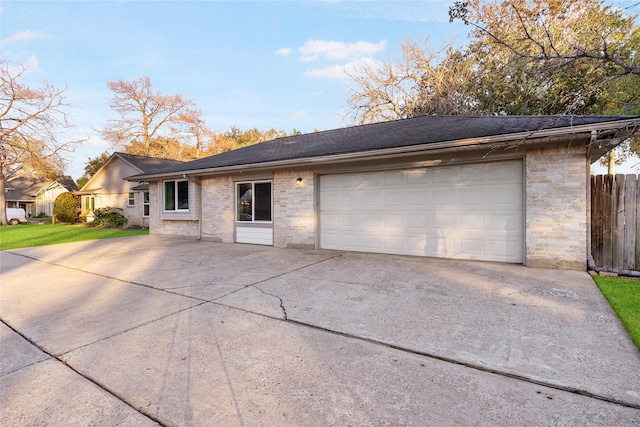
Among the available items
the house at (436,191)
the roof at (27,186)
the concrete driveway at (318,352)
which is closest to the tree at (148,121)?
the roof at (27,186)

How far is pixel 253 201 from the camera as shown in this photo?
10.1 metres

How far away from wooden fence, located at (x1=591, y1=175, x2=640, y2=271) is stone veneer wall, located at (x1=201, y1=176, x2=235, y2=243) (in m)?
9.81

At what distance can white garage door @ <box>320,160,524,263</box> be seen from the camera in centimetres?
643

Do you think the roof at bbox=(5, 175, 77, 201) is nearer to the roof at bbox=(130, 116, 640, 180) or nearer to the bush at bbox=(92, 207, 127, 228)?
the bush at bbox=(92, 207, 127, 228)

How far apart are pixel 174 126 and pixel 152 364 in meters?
32.2

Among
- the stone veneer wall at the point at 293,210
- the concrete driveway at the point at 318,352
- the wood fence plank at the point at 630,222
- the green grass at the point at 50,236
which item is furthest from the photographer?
the green grass at the point at 50,236

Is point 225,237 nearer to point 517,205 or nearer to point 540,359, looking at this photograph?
point 517,205

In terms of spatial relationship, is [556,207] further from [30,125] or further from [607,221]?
[30,125]

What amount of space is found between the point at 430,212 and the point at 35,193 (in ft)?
162

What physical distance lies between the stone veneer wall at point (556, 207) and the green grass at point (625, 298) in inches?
27.2

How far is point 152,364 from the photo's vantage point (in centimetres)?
262

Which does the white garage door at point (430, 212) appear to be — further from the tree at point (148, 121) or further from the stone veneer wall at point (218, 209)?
the tree at point (148, 121)

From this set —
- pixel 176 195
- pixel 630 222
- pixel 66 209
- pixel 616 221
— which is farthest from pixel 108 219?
pixel 630 222

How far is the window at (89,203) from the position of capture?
22750mm
